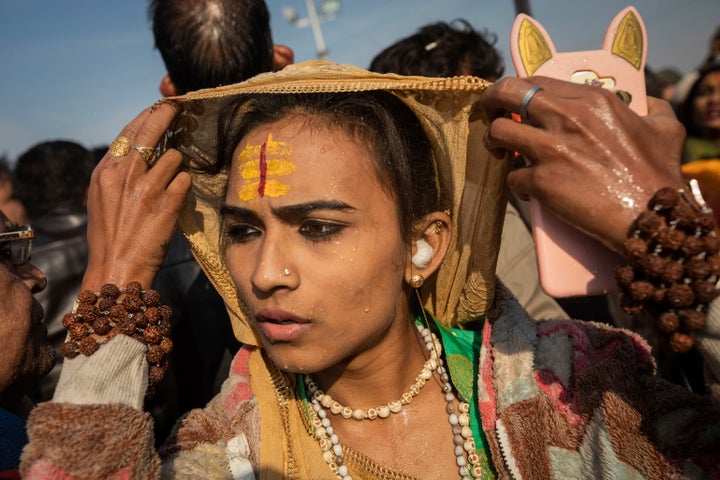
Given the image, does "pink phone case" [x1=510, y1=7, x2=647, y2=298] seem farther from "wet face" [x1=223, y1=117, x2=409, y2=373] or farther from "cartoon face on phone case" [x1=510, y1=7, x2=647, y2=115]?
"wet face" [x1=223, y1=117, x2=409, y2=373]

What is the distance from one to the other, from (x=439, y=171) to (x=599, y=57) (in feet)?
2.16

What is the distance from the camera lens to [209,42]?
271 centimetres

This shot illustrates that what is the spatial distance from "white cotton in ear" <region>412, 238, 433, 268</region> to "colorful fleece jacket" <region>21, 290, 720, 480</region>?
0.92ft

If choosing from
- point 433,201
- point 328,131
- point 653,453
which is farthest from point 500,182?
point 653,453

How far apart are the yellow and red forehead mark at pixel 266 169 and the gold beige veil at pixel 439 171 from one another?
0.17 metres

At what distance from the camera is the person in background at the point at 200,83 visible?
2676mm

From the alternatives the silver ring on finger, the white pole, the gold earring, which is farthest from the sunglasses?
the white pole

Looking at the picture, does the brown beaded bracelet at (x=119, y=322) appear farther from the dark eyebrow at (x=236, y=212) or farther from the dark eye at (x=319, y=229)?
the dark eye at (x=319, y=229)

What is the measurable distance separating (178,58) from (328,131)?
1.37 m

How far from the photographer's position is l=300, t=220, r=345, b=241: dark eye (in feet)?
5.62

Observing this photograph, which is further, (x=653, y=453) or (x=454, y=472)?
(x=454, y=472)

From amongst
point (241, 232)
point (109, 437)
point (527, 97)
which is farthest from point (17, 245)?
point (527, 97)

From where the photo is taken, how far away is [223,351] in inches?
108

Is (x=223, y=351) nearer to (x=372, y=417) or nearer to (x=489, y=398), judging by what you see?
(x=372, y=417)
